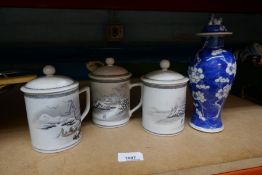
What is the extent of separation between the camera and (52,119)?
0.46m

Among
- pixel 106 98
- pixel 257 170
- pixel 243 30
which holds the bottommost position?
pixel 257 170

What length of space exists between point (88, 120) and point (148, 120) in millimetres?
183

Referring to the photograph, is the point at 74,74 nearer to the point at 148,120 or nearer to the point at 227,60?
the point at 148,120

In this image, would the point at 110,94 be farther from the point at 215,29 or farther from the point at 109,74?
the point at 215,29

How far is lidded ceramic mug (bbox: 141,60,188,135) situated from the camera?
1.69ft

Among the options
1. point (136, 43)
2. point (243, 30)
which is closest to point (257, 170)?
point (136, 43)

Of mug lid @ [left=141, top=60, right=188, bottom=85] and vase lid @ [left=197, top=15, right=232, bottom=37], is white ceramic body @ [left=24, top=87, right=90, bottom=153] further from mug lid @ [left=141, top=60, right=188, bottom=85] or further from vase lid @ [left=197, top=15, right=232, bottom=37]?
vase lid @ [left=197, top=15, right=232, bottom=37]

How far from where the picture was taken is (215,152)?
1.58 feet

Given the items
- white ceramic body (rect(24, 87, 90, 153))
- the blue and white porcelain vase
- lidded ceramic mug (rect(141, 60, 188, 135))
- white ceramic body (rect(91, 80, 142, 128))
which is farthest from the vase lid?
white ceramic body (rect(24, 87, 90, 153))

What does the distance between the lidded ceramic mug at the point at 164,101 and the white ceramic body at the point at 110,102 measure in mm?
55

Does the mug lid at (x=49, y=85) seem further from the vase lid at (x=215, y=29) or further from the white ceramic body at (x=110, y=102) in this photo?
the vase lid at (x=215, y=29)

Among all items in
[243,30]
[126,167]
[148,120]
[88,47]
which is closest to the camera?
[126,167]

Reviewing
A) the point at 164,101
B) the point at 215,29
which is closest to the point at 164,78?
the point at 164,101

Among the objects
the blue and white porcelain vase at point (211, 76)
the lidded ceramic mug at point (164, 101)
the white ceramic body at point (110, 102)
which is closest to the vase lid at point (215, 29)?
the blue and white porcelain vase at point (211, 76)
